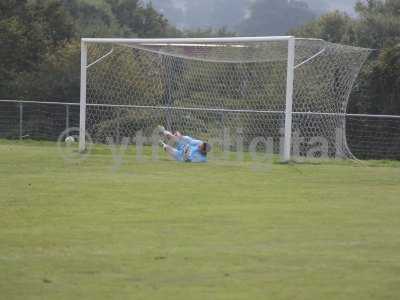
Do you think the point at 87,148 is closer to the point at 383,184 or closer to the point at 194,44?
the point at 194,44

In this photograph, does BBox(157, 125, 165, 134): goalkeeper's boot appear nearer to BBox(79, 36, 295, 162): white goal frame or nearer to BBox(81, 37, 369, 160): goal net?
BBox(81, 37, 369, 160): goal net

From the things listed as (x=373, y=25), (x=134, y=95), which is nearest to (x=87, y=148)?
(x=134, y=95)

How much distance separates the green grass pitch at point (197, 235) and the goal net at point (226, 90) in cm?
416

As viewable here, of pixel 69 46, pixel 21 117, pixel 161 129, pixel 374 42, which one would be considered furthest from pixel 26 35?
pixel 374 42

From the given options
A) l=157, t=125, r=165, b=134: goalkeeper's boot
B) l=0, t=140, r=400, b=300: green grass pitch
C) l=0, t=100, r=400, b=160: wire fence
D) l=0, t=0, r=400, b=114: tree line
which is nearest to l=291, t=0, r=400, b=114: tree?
l=0, t=0, r=400, b=114: tree line

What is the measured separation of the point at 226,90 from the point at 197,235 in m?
13.7

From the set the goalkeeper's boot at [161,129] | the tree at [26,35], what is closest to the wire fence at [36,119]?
the tree at [26,35]

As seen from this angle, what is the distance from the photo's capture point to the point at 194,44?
23.0 meters

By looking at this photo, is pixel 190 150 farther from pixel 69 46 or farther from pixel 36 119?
pixel 69 46

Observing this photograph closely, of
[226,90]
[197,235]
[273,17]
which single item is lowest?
[197,235]

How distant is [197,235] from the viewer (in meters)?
10.0

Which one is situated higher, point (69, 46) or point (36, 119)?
point (69, 46)

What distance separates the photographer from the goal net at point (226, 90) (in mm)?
21094

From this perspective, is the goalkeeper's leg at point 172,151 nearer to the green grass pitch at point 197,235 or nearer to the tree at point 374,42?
the green grass pitch at point 197,235
